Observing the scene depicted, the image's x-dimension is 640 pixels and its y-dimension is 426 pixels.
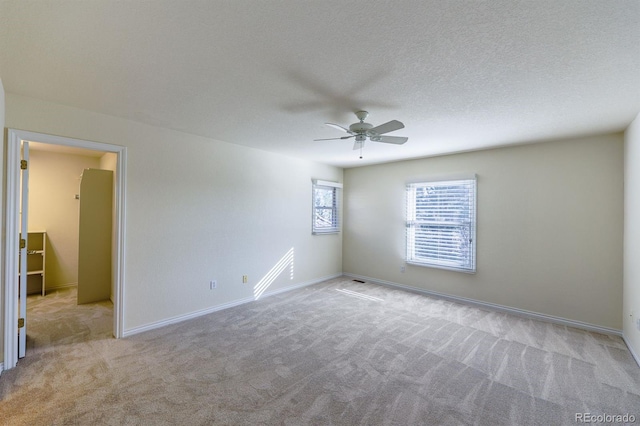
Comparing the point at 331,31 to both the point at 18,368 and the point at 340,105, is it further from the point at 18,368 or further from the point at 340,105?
the point at 18,368

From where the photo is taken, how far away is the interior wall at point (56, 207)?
4.93 m

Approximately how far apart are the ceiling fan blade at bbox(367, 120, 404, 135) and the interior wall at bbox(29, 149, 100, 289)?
5.91 metres

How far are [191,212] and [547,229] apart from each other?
5020 millimetres

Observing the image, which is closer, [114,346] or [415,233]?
[114,346]

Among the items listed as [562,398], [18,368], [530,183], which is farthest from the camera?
[530,183]

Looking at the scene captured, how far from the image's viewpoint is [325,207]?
598 centimetres

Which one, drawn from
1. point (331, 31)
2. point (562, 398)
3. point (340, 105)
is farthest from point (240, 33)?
point (562, 398)

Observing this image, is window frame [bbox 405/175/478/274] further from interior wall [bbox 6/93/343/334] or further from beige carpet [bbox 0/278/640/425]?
interior wall [bbox 6/93/343/334]

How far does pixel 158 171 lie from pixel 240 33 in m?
2.47

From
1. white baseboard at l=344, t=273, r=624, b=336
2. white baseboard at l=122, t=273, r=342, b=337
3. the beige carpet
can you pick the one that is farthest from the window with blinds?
white baseboard at l=122, t=273, r=342, b=337

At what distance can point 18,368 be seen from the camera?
8.14ft

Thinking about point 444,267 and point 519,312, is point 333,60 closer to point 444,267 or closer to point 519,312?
point 444,267

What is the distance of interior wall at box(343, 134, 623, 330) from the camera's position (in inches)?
135

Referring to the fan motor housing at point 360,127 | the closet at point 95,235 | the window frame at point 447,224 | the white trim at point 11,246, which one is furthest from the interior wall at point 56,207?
the window frame at point 447,224
